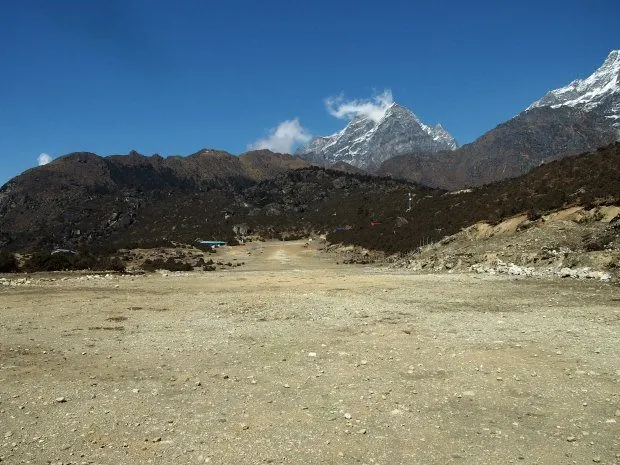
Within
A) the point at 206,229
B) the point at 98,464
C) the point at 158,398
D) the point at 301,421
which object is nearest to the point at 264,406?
the point at 301,421

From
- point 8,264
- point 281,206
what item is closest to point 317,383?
point 8,264

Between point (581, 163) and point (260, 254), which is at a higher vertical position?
point (581, 163)

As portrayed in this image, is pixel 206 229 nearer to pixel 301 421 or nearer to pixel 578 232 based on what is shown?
pixel 578 232

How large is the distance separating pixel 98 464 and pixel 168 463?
0.90 metres

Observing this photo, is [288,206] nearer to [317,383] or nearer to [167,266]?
[167,266]

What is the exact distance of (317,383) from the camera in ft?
29.9

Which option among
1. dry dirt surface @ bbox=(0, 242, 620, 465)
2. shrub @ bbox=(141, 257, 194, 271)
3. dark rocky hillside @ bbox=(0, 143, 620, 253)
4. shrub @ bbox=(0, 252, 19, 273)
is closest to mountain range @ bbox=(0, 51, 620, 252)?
dark rocky hillside @ bbox=(0, 143, 620, 253)

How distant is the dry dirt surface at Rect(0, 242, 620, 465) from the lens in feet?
21.5

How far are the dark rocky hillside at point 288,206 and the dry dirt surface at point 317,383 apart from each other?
21350 mm

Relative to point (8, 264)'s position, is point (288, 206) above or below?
above

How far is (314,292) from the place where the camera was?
72.0 ft

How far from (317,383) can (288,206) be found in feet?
406

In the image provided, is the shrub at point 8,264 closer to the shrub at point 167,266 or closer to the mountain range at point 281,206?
the shrub at point 167,266

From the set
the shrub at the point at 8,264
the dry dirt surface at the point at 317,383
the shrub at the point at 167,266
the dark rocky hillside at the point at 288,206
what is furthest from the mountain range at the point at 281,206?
the shrub at the point at 8,264
